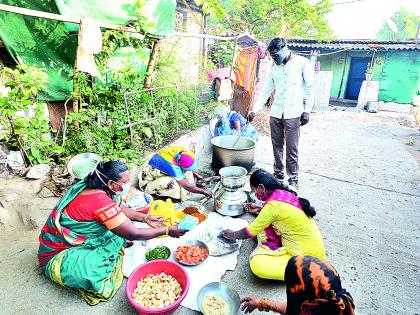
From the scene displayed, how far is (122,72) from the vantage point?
4.82 meters

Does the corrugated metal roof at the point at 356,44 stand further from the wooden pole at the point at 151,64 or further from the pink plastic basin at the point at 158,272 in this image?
the pink plastic basin at the point at 158,272

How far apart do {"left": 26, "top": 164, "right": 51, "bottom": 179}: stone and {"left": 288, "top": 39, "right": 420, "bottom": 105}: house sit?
1341 centimetres

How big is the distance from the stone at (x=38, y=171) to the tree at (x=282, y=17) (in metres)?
13.6

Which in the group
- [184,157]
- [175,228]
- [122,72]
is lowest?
[175,228]

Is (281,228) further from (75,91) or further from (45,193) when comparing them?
(75,91)

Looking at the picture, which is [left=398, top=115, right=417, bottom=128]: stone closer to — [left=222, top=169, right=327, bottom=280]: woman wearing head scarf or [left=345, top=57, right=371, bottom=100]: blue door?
[left=345, top=57, right=371, bottom=100]: blue door

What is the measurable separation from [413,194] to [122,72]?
5681 millimetres

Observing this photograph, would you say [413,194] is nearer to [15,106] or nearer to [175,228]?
[175,228]

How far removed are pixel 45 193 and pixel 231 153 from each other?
299cm

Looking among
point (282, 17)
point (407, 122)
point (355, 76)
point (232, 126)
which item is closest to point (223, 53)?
point (232, 126)

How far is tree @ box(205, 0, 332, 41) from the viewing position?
14.9m

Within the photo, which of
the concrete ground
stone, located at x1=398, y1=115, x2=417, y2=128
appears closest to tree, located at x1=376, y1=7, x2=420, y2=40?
stone, located at x1=398, y1=115, x2=417, y2=128

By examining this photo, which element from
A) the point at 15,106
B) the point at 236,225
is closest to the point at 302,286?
the point at 236,225

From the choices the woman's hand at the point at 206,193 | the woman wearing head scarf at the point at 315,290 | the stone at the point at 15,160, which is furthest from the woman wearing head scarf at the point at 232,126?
the woman wearing head scarf at the point at 315,290
